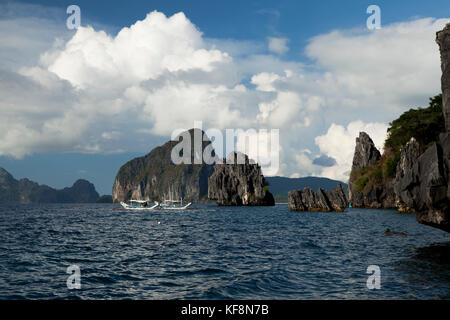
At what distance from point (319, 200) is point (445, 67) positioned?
93.1 metres

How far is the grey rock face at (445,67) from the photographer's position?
3153 cm

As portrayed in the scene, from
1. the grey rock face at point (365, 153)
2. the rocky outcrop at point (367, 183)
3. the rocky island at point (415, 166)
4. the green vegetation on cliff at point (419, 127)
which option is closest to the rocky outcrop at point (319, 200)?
the rocky island at point (415, 166)

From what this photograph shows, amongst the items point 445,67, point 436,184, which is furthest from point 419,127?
point 436,184

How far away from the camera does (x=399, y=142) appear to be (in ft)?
362

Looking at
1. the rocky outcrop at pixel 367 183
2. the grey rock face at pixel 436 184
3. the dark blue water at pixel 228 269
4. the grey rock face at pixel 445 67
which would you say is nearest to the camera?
the dark blue water at pixel 228 269

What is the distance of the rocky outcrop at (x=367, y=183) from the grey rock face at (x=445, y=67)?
106142 mm

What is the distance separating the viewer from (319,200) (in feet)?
399

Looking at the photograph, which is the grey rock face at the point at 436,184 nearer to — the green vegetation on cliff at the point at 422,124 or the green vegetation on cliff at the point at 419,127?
the green vegetation on cliff at the point at 419,127

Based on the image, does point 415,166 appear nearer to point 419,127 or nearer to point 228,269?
point 228,269

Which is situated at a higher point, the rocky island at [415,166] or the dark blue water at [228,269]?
the rocky island at [415,166]

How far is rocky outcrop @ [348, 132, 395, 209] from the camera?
137100mm

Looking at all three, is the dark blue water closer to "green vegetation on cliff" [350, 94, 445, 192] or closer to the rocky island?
the rocky island
